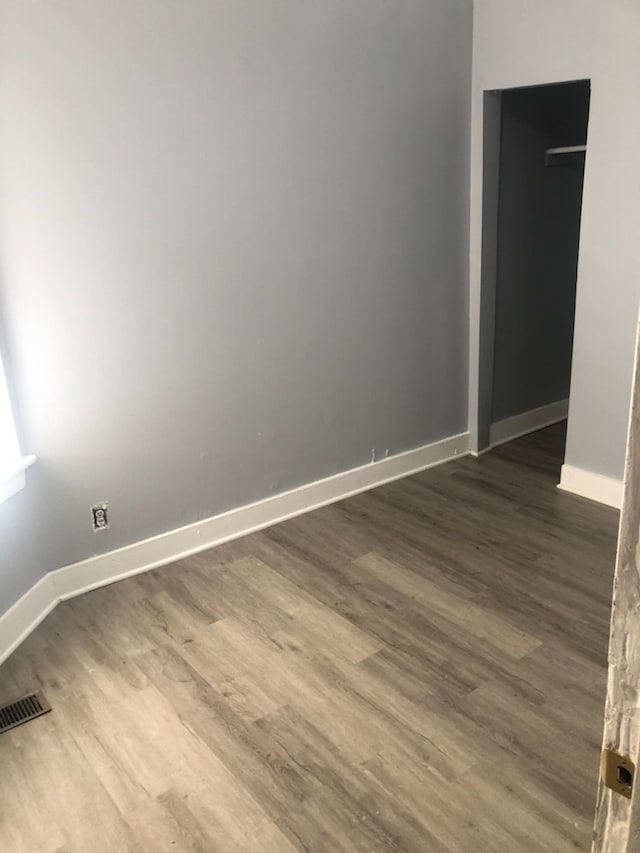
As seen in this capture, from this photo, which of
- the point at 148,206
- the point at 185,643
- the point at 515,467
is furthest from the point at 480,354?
the point at 185,643

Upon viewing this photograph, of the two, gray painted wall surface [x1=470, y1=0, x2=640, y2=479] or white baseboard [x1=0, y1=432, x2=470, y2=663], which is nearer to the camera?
white baseboard [x1=0, y1=432, x2=470, y2=663]

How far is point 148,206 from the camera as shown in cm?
271

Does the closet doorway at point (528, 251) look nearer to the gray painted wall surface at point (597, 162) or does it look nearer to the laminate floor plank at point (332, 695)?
the gray painted wall surface at point (597, 162)

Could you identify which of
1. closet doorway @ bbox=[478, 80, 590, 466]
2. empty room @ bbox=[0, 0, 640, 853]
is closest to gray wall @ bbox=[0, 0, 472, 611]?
empty room @ bbox=[0, 0, 640, 853]

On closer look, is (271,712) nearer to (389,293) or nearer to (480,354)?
(389,293)

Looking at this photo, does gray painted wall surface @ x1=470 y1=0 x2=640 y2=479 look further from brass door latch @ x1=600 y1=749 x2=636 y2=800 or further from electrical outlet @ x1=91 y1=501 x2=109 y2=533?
brass door latch @ x1=600 y1=749 x2=636 y2=800

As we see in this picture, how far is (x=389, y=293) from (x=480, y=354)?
0.70 m

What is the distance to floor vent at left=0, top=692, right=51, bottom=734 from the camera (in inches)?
87.0

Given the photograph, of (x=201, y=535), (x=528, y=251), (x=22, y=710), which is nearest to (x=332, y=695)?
(x=22, y=710)

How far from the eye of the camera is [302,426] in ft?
11.1

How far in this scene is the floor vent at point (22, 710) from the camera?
221 cm

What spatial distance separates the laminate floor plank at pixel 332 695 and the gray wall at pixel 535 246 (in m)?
1.14

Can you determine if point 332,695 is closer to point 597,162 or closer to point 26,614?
point 26,614

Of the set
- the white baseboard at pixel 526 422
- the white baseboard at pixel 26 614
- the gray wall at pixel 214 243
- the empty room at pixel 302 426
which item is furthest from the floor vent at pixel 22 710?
the white baseboard at pixel 526 422
